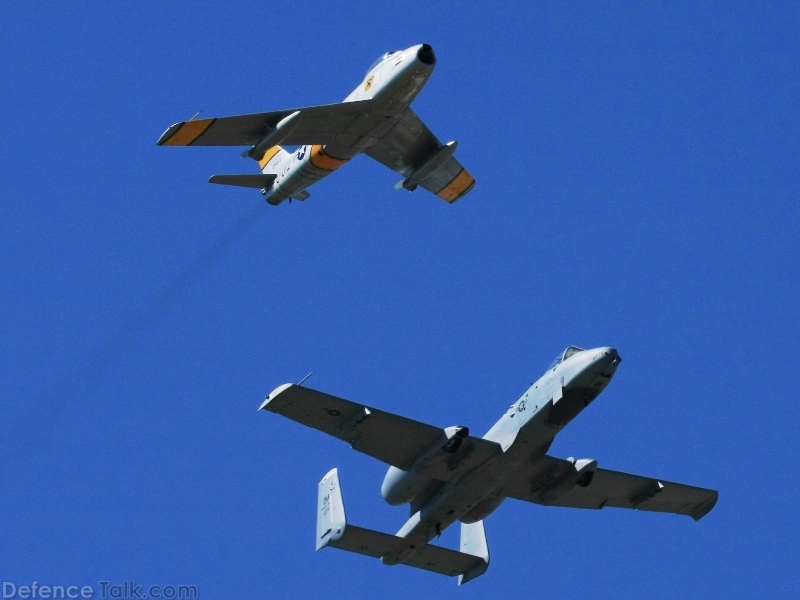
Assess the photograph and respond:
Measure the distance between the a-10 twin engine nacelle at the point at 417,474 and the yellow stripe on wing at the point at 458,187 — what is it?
502 inches

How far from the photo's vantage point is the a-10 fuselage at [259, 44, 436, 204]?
42.6 m

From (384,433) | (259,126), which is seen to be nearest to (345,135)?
(259,126)

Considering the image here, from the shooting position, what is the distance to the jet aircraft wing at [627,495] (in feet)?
142

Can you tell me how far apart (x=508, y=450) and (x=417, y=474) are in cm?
278

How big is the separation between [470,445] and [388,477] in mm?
3146

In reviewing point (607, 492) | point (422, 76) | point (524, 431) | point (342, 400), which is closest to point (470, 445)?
point (524, 431)

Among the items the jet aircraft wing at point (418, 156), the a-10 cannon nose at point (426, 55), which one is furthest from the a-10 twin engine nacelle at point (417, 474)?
the jet aircraft wing at point (418, 156)

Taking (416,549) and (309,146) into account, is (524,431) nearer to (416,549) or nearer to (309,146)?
(416,549)

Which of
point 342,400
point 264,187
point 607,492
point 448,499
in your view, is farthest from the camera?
point 264,187

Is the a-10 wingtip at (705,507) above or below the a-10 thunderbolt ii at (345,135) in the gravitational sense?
below

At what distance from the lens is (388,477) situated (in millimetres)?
42188

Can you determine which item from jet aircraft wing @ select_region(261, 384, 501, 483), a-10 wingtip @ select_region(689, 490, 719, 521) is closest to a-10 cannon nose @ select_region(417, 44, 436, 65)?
jet aircraft wing @ select_region(261, 384, 501, 483)

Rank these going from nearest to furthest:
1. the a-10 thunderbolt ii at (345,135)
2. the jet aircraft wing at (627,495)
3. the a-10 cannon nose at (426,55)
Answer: the a-10 cannon nose at (426,55) < the a-10 thunderbolt ii at (345,135) < the jet aircraft wing at (627,495)

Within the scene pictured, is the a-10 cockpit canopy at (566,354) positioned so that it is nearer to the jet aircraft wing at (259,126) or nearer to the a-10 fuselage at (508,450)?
the a-10 fuselage at (508,450)
